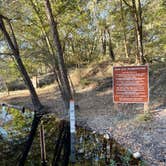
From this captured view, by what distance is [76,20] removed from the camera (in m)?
13.6

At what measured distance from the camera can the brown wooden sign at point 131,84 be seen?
741 centimetres

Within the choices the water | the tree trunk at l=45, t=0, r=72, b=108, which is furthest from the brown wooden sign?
the tree trunk at l=45, t=0, r=72, b=108

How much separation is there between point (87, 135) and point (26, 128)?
232 centimetres

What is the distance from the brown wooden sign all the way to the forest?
24.4 inches

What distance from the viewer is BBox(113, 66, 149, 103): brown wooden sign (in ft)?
24.3

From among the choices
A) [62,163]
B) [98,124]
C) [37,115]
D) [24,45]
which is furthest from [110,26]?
[62,163]

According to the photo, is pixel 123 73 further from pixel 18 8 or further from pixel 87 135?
pixel 18 8

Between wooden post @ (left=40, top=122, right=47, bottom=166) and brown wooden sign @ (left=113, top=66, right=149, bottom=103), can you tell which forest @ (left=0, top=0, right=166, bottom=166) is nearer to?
wooden post @ (left=40, top=122, right=47, bottom=166)

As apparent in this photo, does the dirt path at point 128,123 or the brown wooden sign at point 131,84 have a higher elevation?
the brown wooden sign at point 131,84

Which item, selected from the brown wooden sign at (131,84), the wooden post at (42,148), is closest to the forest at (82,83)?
the wooden post at (42,148)

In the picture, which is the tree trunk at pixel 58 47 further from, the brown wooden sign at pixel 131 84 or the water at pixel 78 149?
the brown wooden sign at pixel 131 84

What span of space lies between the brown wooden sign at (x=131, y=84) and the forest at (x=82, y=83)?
620mm

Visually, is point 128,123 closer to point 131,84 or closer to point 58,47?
point 131,84

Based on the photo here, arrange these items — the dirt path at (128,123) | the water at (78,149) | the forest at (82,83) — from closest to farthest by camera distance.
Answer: the water at (78,149) → the dirt path at (128,123) → the forest at (82,83)
